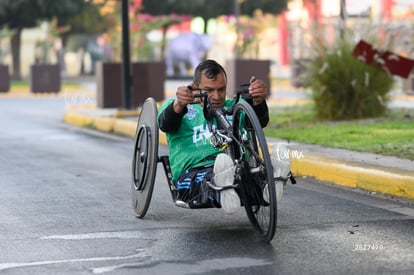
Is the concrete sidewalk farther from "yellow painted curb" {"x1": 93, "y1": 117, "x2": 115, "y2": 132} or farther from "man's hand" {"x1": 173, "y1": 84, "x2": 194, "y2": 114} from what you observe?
"yellow painted curb" {"x1": 93, "y1": 117, "x2": 115, "y2": 132}

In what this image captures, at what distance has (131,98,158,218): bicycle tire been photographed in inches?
311

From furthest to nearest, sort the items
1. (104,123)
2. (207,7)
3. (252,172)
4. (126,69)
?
1. (207,7)
2. (126,69)
3. (104,123)
4. (252,172)

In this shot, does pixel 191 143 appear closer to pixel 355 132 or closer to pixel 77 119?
pixel 355 132

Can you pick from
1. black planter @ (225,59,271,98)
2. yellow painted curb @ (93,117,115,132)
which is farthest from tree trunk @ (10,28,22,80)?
yellow painted curb @ (93,117,115,132)

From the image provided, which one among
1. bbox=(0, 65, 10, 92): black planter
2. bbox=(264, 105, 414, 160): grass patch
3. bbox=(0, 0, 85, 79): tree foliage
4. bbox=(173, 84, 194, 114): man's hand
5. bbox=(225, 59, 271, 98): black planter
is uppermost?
bbox=(0, 0, 85, 79): tree foliage

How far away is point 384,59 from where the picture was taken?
53.4 ft

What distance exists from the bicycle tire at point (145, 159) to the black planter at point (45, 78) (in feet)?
80.0

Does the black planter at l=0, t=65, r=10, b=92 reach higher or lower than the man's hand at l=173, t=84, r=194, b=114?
lower

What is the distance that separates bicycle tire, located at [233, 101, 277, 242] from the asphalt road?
0.45 feet

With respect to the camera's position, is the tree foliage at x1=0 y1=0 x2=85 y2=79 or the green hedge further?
the tree foliage at x1=0 y1=0 x2=85 y2=79

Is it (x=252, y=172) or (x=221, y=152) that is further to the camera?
(x=221, y=152)

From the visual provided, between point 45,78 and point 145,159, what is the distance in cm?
2542

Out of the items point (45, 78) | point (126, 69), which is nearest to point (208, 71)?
point (126, 69)

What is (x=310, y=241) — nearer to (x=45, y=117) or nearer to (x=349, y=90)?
(x=349, y=90)
